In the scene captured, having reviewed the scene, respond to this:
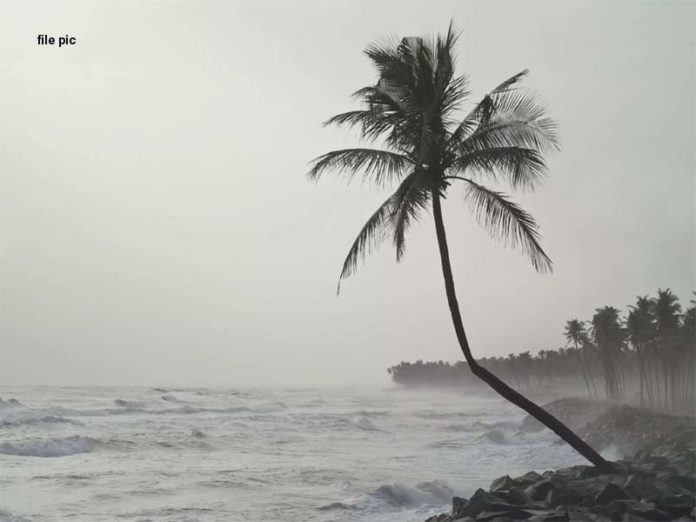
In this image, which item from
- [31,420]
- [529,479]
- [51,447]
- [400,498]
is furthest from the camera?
[31,420]

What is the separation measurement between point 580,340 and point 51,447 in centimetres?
916

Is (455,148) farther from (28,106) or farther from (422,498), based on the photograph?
(28,106)

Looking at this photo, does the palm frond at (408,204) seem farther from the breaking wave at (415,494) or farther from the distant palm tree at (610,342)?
the distant palm tree at (610,342)

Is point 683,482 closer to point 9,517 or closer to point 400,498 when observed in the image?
point 400,498

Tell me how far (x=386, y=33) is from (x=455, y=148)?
3226 millimetres

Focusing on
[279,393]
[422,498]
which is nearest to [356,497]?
[422,498]

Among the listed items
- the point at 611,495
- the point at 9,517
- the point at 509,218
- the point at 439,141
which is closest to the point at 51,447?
the point at 9,517

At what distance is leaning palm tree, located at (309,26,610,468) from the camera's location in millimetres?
6184

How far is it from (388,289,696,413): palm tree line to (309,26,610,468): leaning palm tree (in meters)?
3.91

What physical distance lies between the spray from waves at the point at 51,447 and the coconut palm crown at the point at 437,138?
597cm

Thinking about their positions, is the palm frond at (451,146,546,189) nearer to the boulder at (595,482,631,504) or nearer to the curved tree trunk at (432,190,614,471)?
the curved tree trunk at (432,190,614,471)

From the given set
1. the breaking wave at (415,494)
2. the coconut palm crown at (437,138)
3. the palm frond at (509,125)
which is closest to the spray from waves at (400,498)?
the breaking wave at (415,494)

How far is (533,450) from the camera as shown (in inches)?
390

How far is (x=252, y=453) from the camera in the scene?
9945 millimetres
